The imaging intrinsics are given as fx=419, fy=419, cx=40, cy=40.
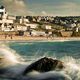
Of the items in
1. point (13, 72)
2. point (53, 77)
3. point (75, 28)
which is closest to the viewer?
point (53, 77)

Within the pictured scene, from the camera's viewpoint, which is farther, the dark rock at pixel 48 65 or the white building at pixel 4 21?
the white building at pixel 4 21

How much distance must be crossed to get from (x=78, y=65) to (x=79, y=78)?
137cm

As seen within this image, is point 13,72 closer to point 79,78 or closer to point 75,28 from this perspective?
point 79,78

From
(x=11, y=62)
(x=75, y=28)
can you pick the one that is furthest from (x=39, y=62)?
(x=75, y=28)

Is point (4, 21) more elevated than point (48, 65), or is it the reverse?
point (48, 65)

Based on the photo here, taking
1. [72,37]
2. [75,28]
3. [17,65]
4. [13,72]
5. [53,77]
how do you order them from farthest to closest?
[75,28] → [72,37] → [17,65] → [13,72] → [53,77]

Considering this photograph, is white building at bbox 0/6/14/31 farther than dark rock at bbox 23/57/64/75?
Yes

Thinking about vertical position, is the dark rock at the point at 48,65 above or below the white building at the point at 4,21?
above

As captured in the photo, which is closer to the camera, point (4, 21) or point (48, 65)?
point (48, 65)

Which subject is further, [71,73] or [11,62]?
[11,62]

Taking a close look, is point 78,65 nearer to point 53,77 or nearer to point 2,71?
point 53,77

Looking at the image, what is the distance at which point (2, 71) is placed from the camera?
13.2m

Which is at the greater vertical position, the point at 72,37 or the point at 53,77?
the point at 53,77

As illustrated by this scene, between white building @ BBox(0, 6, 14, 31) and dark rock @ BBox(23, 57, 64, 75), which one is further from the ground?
dark rock @ BBox(23, 57, 64, 75)
